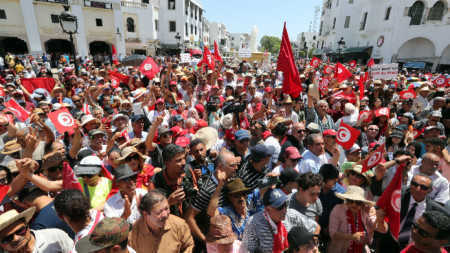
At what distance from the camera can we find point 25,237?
1699 millimetres

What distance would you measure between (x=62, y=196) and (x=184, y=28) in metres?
41.3

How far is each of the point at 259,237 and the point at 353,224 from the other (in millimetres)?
1093

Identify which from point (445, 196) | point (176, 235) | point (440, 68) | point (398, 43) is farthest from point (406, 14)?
point (176, 235)

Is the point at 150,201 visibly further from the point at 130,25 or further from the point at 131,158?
the point at 130,25

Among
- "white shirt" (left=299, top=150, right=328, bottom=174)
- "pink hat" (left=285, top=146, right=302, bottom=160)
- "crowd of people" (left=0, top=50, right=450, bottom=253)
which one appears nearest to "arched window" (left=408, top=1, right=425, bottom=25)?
"crowd of people" (left=0, top=50, right=450, bottom=253)

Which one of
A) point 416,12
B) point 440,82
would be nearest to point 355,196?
point 440,82

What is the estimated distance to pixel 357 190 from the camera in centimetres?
253

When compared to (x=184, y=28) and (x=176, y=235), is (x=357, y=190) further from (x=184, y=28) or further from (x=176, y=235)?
(x=184, y=28)

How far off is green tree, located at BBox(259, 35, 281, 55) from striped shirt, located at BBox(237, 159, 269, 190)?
11724cm

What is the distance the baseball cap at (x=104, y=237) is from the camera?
165 cm

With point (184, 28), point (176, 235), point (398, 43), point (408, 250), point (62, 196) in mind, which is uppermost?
point (184, 28)

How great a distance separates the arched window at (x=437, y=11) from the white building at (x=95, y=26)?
3099 centimetres

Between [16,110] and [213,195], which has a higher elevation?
[16,110]

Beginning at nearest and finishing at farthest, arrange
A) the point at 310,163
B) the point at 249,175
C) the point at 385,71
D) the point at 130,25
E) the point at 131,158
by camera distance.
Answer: the point at 131,158 < the point at 249,175 < the point at 310,163 < the point at 385,71 < the point at 130,25
